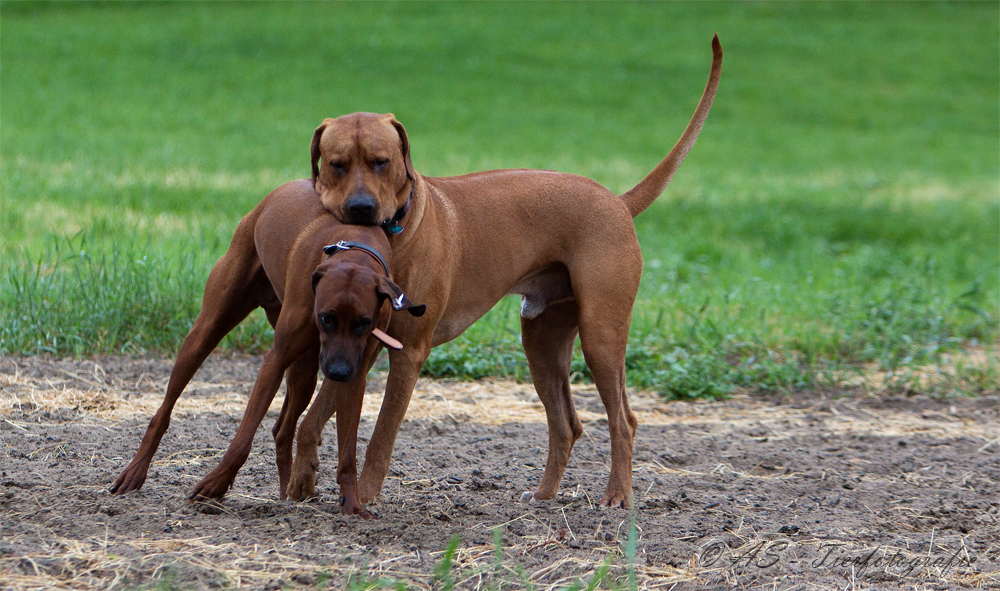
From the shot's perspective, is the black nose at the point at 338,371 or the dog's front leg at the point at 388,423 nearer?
the black nose at the point at 338,371

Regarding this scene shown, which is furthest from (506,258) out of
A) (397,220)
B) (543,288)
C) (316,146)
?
(316,146)

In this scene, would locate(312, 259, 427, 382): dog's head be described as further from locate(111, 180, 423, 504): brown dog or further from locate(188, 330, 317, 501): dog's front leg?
locate(188, 330, 317, 501): dog's front leg

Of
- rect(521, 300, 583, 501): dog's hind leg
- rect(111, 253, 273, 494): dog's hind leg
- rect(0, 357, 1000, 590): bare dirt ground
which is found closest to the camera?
rect(0, 357, 1000, 590): bare dirt ground

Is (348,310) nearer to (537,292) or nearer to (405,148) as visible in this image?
(405,148)

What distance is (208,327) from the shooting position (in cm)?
410

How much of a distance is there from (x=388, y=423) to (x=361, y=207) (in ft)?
2.77

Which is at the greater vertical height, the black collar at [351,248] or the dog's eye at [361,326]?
the black collar at [351,248]

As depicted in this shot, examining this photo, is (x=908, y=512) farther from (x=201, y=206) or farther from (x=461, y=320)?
(x=201, y=206)

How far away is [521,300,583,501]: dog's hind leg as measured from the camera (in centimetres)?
473

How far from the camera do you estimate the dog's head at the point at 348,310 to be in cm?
337

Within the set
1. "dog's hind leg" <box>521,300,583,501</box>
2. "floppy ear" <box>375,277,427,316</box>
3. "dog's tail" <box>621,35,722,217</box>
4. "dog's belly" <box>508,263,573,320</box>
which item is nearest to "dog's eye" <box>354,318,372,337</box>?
"floppy ear" <box>375,277,427,316</box>

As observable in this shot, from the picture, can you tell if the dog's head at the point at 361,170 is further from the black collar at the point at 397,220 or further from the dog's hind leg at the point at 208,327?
the dog's hind leg at the point at 208,327

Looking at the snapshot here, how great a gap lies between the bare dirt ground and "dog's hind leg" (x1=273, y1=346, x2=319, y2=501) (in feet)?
0.49

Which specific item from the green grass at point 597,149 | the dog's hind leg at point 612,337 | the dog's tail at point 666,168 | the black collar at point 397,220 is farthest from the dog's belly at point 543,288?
the green grass at point 597,149
